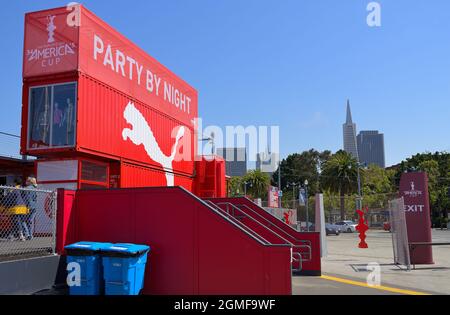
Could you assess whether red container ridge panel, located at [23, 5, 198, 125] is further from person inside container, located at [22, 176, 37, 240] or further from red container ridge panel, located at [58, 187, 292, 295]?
red container ridge panel, located at [58, 187, 292, 295]

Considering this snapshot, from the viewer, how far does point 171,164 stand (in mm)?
16281

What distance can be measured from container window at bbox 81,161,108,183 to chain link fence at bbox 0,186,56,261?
2746 mm

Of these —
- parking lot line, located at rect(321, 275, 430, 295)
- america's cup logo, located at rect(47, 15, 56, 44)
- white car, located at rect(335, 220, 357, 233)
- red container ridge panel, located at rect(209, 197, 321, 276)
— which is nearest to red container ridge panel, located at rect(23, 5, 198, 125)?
america's cup logo, located at rect(47, 15, 56, 44)

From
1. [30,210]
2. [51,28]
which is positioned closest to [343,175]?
[51,28]

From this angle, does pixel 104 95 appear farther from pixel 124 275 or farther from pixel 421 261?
pixel 421 261

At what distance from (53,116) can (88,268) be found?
5.20 metres

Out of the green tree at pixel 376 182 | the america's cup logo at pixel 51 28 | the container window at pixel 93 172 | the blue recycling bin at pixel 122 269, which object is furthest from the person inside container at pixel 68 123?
the green tree at pixel 376 182

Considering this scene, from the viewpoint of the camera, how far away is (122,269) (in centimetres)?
736

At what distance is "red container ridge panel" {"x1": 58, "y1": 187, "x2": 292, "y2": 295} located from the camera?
7562 mm

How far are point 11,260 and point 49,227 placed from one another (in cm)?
155

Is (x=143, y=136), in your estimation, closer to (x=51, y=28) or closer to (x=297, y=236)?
(x=51, y=28)

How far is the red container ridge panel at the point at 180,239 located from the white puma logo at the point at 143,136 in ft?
14.9
